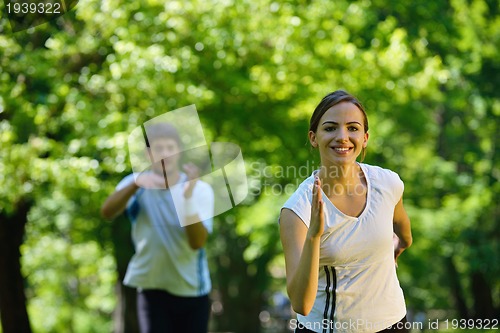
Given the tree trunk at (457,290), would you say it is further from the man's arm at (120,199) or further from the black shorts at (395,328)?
the black shorts at (395,328)

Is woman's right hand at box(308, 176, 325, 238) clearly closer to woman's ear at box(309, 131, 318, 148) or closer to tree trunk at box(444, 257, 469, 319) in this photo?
woman's ear at box(309, 131, 318, 148)

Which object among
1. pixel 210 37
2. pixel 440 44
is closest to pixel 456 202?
pixel 440 44

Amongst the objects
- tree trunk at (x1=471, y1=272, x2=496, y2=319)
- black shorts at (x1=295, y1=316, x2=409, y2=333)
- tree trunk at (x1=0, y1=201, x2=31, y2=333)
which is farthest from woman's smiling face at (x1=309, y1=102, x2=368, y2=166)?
tree trunk at (x1=471, y1=272, x2=496, y2=319)

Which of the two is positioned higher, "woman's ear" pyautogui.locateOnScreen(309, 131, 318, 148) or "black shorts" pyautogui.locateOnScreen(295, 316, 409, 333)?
"woman's ear" pyautogui.locateOnScreen(309, 131, 318, 148)

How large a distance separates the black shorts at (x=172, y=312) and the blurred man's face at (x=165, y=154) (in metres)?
0.75

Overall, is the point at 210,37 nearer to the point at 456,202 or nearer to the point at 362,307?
the point at 362,307

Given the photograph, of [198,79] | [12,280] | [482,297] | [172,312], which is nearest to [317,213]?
[172,312]

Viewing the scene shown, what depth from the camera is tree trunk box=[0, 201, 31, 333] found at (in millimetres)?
11938

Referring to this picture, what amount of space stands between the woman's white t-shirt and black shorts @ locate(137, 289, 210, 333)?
1944 millimetres

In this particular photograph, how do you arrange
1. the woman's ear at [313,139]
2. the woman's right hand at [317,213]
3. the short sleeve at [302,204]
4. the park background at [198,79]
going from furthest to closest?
the park background at [198,79]
the woman's ear at [313,139]
the short sleeve at [302,204]
the woman's right hand at [317,213]

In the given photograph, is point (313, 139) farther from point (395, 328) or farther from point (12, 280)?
point (12, 280)

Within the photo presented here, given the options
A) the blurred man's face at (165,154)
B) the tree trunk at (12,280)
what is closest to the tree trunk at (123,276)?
the tree trunk at (12,280)

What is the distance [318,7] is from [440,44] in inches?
130

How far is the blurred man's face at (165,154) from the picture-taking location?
4.74 meters
